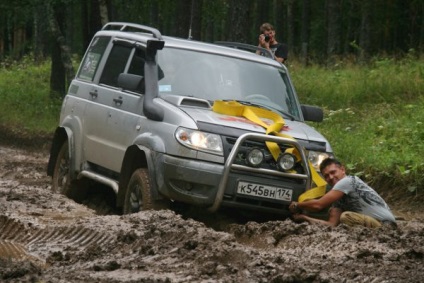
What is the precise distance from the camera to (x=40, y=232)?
8781mm

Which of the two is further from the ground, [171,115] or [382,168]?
[171,115]

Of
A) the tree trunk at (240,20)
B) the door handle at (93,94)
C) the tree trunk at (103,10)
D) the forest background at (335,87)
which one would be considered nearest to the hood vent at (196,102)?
the door handle at (93,94)

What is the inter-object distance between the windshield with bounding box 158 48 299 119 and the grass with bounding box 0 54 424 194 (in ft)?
10.8

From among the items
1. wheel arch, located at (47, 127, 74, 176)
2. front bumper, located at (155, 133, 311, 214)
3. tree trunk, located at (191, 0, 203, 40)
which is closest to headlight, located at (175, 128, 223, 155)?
front bumper, located at (155, 133, 311, 214)

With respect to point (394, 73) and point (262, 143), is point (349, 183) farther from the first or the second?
point (394, 73)

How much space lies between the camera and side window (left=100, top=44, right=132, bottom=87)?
37.7 ft

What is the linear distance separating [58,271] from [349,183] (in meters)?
3.72

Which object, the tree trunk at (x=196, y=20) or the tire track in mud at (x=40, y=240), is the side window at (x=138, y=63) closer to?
the tire track in mud at (x=40, y=240)

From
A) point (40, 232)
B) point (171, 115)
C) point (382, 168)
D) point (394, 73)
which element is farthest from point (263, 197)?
point (394, 73)

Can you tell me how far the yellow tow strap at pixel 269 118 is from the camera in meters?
9.77

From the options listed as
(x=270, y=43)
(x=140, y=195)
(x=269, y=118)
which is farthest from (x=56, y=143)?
(x=270, y=43)

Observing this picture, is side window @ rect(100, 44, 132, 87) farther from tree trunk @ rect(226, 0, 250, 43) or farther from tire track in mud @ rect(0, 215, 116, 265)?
tree trunk @ rect(226, 0, 250, 43)

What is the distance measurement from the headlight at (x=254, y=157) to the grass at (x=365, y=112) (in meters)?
4.57

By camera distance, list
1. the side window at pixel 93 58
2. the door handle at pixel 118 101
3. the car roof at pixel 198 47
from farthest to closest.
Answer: the side window at pixel 93 58 → the car roof at pixel 198 47 → the door handle at pixel 118 101
